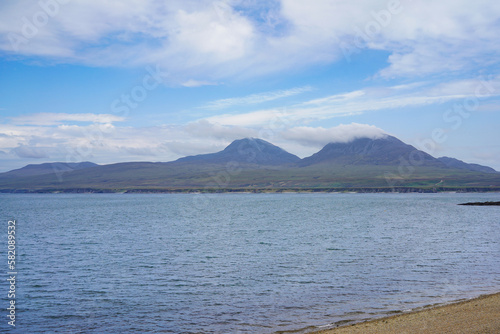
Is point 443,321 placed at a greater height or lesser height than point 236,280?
greater

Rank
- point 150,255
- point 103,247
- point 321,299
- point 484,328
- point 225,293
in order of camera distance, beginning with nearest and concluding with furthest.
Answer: point 484,328, point 321,299, point 225,293, point 150,255, point 103,247

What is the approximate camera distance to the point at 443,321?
64.7ft

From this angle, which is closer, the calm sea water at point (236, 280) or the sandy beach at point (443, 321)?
the sandy beach at point (443, 321)

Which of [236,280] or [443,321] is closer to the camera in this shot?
[443,321]

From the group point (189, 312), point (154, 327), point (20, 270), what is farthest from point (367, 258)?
point (20, 270)

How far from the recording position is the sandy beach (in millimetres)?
18052

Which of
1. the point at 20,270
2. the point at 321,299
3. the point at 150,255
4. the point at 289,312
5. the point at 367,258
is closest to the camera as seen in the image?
the point at 289,312

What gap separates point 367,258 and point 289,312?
19623mm

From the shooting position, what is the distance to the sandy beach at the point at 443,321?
59.2ft

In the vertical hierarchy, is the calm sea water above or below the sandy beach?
below

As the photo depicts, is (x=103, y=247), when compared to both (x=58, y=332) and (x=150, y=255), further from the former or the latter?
(x=58, y=332)

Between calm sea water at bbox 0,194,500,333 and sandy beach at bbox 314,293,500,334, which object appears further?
calm sea water at bbox 0,194,500,333

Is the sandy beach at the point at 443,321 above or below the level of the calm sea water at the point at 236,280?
above

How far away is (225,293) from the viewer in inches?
1146
